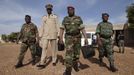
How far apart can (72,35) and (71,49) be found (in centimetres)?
44

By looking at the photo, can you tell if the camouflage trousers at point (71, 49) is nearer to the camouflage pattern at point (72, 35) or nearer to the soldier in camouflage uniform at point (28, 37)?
the camouflage pattern at point (72, 35)

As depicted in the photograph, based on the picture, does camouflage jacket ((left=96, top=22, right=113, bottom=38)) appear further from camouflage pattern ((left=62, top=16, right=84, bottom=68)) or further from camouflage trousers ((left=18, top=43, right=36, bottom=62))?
camouflage trousers ((left=18, top=43, right=36, bottom=62))

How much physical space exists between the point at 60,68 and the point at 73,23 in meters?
2.07

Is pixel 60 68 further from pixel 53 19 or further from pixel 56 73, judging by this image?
pixel 53 19

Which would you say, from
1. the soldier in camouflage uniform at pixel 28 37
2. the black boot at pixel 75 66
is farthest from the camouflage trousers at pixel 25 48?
the black boot at pixel 75 66

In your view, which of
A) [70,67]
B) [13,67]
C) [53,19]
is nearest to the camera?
[70,67]

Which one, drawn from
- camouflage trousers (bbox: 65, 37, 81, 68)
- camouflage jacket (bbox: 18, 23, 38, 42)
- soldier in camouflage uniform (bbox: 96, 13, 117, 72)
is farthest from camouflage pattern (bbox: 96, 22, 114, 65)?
camouflage jacket (bbox: 18, 23, 38, 42)

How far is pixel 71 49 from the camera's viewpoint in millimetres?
7438

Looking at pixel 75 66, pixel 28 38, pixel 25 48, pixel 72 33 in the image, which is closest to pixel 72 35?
pixel 72 33

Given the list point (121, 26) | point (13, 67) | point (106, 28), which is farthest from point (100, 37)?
point (121, 26)

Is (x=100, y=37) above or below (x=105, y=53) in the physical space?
above

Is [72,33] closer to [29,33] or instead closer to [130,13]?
[29,33]

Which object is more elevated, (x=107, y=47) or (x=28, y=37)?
(x=28, y=37)

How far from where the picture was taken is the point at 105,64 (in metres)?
9.76
